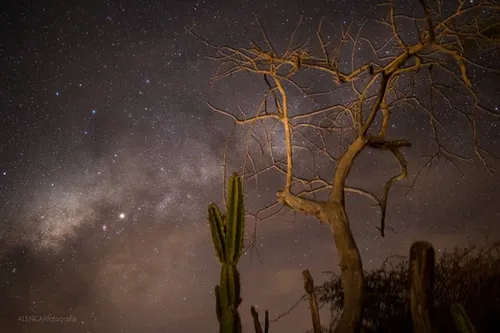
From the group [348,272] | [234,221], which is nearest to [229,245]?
[234,221]

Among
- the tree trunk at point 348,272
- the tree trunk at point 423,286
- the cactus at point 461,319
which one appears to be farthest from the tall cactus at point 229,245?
the cactus at point 461,319

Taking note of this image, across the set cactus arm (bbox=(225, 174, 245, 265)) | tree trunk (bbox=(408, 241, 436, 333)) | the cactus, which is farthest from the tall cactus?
the cactus

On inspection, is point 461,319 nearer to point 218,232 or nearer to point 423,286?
point 423,286

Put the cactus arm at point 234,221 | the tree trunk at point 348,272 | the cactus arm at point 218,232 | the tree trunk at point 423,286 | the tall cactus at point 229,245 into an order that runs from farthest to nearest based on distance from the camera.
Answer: the cactus arm at point 218,232 → the cactus arm at point 234,221 → the tall cactus at point 229,245 → the tree trunk at point 348,272 → the tree trunk at point 423,286

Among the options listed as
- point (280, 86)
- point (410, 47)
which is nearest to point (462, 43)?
point (410, 47)

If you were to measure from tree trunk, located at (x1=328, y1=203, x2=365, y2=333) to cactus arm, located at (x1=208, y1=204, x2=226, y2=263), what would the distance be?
7.23ft

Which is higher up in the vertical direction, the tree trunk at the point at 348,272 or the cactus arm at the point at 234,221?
the cactus arm at the point at 234,221

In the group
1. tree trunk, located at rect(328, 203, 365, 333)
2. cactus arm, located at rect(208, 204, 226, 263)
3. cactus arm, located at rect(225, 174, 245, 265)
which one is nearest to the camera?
tree trunk, located at rect(328, 203, 365, 333)

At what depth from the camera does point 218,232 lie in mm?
9094

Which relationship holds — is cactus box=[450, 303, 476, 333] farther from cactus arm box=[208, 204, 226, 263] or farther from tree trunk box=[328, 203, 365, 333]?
cactus arm box=[208, 204, 226, 263]

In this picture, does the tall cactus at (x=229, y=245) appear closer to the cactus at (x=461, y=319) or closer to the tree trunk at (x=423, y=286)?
the tree trunk at (x=423, y=286)

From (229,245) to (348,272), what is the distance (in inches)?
96.1

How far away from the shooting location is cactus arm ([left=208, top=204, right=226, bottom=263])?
29.8 ft

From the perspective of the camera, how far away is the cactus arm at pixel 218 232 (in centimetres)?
907
